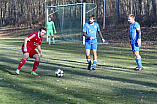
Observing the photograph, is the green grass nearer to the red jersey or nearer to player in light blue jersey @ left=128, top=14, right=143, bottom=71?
player in light blue jersey @ left=128, top=14, right=143, bottom=71

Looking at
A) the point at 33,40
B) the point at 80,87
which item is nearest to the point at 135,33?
the point at 33,40

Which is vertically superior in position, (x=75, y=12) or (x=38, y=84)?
(x=75, y=12)

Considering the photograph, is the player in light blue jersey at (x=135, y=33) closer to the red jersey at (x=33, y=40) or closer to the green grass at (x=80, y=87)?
the green grass at (x=80, y=87)

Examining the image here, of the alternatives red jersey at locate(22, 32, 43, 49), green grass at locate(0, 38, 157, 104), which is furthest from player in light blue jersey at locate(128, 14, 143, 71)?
red jersey at locate(22, 32, 43, 49)

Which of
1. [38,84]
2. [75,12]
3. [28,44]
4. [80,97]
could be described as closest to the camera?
[80,97]

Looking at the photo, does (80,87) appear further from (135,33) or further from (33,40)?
(135,33)

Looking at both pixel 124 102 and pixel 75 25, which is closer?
pixel 124 102

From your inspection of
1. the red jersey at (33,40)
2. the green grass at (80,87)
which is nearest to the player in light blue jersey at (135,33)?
the green grass at (80,87)

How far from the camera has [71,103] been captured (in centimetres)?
634

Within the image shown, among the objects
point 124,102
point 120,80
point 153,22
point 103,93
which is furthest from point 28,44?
point 153,22

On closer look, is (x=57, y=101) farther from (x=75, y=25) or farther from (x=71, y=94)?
(x=75, y=25)

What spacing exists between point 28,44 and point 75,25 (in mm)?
25718

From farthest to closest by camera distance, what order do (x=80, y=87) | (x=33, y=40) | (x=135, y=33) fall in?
(x=135, y=33)
(x=33, y=40)
(x=80, y=87)

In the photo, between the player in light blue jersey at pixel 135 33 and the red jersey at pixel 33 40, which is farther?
the player in light blue jersey at pixel 135 33
